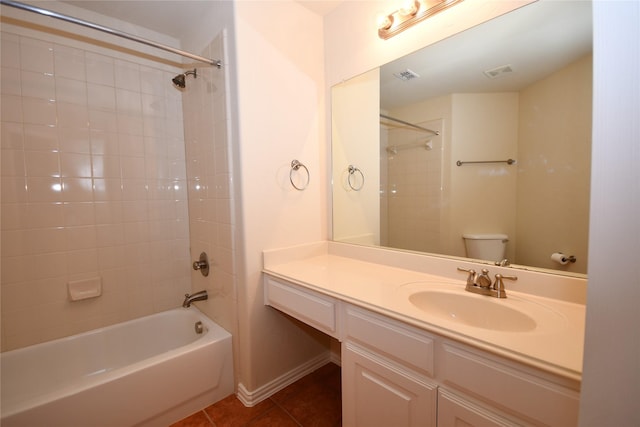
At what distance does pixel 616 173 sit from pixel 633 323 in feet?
0.76

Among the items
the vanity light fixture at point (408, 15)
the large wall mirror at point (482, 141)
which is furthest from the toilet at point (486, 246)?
the vanity light fixture at point (408, 15)

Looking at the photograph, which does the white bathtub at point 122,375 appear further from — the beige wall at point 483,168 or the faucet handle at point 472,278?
the beige wall at point 483,168

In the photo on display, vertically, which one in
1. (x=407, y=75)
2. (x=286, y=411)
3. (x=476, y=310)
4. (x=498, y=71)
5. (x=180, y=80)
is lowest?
(x=286, y=411)

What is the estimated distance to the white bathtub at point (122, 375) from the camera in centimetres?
116

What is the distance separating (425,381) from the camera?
0.88m

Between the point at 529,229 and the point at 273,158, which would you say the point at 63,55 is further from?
the point at 529,229

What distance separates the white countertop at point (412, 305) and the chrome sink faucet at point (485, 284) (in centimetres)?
3

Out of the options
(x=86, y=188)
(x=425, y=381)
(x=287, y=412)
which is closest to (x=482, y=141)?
(x=425, y=381)

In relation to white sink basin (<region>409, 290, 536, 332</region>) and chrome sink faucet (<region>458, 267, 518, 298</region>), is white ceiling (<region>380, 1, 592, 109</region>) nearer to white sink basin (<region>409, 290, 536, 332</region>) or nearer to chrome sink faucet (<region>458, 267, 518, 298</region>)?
chrome sink faucet (<region>458, 267, 518, 298</region>)

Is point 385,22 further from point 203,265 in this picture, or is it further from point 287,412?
point 287,412

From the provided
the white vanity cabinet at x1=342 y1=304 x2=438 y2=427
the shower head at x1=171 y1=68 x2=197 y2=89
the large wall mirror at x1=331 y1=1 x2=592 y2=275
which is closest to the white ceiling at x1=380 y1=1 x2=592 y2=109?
the large wall mirror at x1=331 y1=1 x2=592 y2=275

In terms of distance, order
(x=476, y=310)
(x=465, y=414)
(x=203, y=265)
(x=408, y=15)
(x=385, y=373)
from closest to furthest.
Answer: (x=465, y=414) < (x=385, y=373) < (x=476, y=310) < (x=408, y=15) < (x=203, y=265)

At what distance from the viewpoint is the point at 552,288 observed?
101 cm

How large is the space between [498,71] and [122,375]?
2.26 metres
